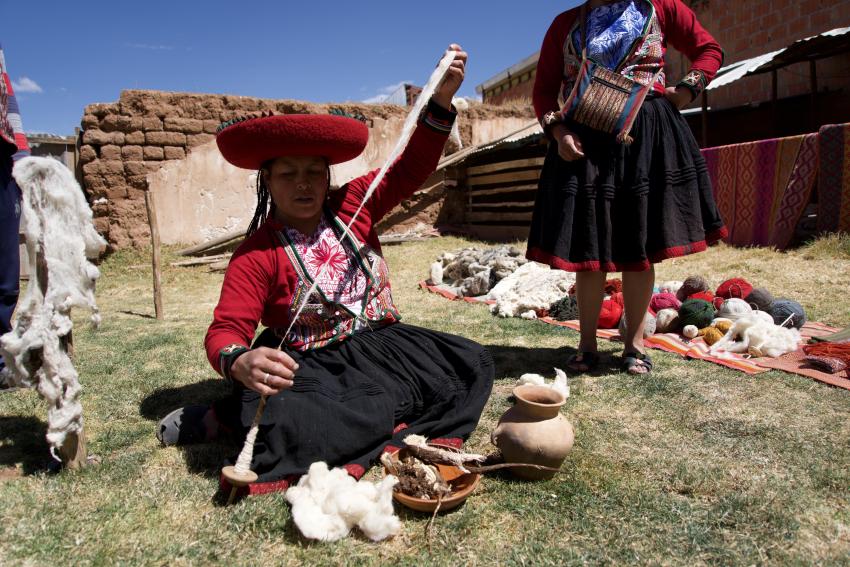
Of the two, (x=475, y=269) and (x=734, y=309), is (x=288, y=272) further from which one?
(x=475, y=269)

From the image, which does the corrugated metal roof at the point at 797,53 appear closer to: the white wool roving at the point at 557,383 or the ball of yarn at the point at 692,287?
the ball of yarn at the point at 692,287

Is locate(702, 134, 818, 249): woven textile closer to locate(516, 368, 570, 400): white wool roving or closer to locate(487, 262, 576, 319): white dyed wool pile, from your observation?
locate(487, 262, 576, 319): white dyed wool pile

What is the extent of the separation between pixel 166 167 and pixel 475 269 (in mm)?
5352

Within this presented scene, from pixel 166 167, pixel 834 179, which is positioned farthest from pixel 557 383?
pixel 166 167

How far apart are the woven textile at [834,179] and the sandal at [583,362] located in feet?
14.2

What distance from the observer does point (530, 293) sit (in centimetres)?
481

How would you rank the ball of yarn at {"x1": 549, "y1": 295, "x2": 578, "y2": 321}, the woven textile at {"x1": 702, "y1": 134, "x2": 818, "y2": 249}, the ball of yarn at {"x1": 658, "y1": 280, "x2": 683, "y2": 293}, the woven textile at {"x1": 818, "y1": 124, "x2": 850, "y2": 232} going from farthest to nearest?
1. the woven textile at {"x1": 702, "y1": 134, "x2": 818, "y2": 249}
2. the woven textile at {"x1": 818, "y1": 124, "x2": 850, "y2": 232}
3. the ball of yarn at {"x1": 658, "y1": 280, "x2": 683, "y2": 293}
4. the ball of yarn at {"x1": 549, "y1": 295, "x2": 578, "y2": 321}

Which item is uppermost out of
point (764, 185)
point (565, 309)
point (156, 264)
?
point (764, 185)

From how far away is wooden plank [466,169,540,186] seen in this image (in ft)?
32.3

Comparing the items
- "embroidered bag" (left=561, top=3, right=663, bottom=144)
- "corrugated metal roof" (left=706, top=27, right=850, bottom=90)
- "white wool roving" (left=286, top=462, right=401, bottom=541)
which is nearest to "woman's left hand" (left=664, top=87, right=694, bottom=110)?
"embroidered bag" (left=561, top=3, right=663, bottom=144)

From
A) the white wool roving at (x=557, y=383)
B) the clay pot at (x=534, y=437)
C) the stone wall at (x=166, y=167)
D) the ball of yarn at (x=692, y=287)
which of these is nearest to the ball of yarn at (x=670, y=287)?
the ball of yarn at (x=692, y=287)

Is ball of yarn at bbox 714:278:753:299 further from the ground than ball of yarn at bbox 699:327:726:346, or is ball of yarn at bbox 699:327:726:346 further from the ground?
ball of yarn at bbox 714:278:753:299

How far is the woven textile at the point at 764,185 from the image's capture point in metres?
6.07

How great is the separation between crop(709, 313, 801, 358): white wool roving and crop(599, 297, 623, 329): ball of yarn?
34.0 inches
